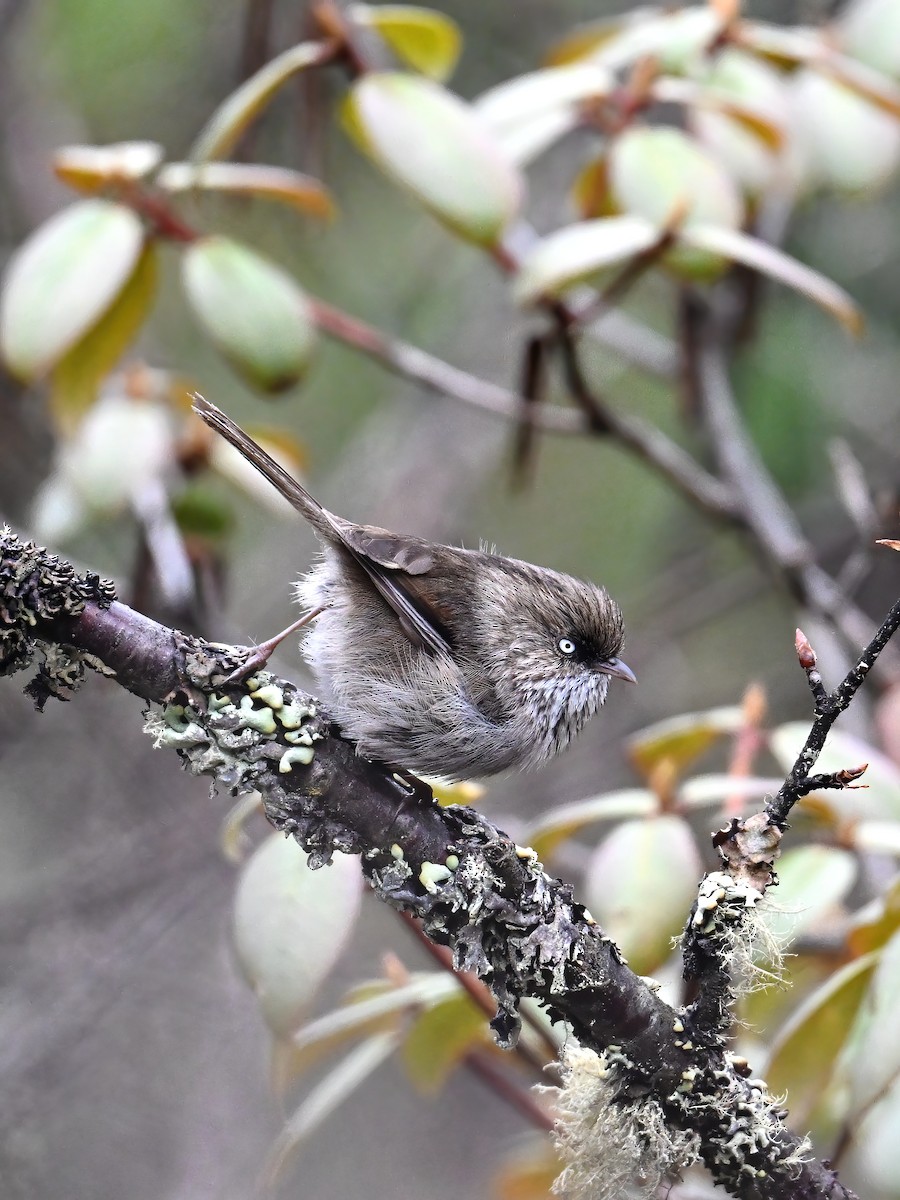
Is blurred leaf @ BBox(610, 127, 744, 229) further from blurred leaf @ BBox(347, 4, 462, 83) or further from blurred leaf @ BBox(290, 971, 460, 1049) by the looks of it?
blurred leaf @ BBox(290, 971, 460, 1049)

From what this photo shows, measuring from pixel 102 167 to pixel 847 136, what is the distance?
6.43ft

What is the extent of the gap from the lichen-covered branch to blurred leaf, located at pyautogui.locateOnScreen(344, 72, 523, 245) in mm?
1421

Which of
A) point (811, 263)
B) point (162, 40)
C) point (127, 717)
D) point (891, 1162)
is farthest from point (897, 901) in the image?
point (162, 40)

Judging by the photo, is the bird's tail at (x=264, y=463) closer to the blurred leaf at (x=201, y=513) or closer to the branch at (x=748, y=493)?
the blurred leaf at (x=201, y=513)

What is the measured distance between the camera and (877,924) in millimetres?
2363

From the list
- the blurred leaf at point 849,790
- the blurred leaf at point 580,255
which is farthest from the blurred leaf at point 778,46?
the blurred leaf at point 849,790

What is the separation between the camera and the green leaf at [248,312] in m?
3.19

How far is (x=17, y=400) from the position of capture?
4.69 meters

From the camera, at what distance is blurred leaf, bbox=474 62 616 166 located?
10.5 ft

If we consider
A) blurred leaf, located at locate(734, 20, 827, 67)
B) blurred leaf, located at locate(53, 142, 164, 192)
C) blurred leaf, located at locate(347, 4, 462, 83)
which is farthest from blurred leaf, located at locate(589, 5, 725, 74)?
blurred leaf, located at locate(53, 142, 164, 192)

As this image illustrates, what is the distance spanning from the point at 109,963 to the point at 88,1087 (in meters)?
0.34

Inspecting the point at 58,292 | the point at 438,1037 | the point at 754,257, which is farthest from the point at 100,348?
the point at 438,1037

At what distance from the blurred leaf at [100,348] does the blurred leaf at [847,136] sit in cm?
182

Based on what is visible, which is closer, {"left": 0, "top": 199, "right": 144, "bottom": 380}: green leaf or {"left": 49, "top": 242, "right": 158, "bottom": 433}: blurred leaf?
{"left": 0, "top": 199, "right": 144, "bottom": 380}: green leaf
